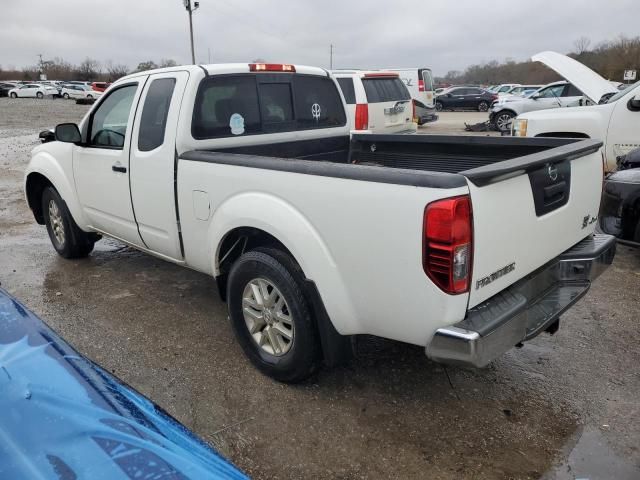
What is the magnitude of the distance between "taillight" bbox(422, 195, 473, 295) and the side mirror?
3554 mm

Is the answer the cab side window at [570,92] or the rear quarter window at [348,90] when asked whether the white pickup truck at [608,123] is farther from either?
the cab side window at [570,92]

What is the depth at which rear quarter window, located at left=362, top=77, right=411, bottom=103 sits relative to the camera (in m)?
11.2

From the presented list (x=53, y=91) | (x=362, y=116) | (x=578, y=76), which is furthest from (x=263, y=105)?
(x=53, y=91)

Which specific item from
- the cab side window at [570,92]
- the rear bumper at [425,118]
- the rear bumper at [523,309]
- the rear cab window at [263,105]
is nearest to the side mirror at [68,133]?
the rear cab window at [263,105]

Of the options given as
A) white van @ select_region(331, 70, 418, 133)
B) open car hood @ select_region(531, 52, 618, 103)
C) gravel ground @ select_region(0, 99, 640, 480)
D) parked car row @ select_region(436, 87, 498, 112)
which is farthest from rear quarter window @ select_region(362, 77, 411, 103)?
parked car row @ select_region(436, 87, 498, 112)

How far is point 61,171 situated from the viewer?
510 cm

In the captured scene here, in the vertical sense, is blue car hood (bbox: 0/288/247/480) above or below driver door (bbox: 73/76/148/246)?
below

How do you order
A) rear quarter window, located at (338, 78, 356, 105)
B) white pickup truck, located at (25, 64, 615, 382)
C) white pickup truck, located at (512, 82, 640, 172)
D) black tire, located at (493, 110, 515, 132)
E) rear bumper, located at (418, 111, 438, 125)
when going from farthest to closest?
1. rear bumper, located at (418, 111, 438, 125)
2. black tire, located at (493, 110, 515, 132)
3. rear quarter window, located at (338, 78, 356, 105)
4. white pickup truck, located at (512, 82, 640, 172)
5. white pickup truck, located at (25, 64, 615, 382)

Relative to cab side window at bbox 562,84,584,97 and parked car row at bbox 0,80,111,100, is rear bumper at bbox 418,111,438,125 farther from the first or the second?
parked car row at bbox 0,80,111,100

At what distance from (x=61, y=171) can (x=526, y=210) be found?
4.33 metres

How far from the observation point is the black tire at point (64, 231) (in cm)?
537

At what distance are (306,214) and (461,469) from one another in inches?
58.3

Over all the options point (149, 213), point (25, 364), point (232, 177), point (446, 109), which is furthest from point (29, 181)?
point (446, 109)

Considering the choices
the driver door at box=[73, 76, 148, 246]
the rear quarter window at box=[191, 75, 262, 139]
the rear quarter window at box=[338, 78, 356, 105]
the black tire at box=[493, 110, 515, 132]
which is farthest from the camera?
the black tire at box=[493, 110, 515, 132]
